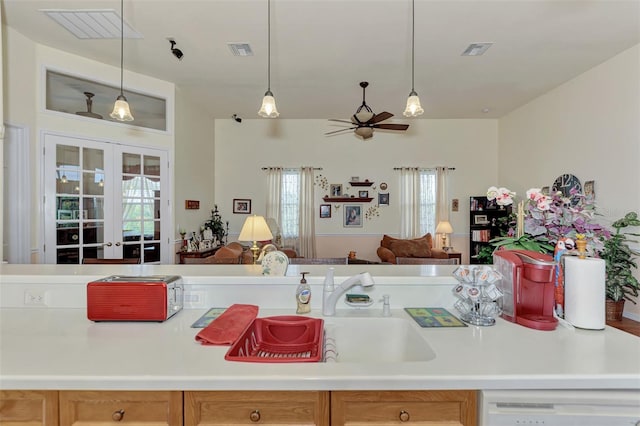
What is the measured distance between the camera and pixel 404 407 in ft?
3.03

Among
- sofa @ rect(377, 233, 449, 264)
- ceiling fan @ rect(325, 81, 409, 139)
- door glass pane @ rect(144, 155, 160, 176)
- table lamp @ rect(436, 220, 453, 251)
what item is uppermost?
ceiling fan @ rect(325, 81, 409, 139)

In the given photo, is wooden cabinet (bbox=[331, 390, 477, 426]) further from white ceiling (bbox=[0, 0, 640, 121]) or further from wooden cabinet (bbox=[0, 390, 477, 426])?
white ceiling (bbox=[0, 0, 640, 121])

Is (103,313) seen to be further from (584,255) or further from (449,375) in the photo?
(584,255)

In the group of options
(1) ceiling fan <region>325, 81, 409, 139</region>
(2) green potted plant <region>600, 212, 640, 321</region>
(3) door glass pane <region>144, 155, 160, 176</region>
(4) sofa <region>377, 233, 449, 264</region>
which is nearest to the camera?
(2) green potted plant <region>600, 212, 640, 321</region>

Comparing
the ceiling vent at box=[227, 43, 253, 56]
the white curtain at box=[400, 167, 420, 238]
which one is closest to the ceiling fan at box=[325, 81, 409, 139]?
the ceiling vent at box=[227, 43, 253, 56]

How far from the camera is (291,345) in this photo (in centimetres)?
133

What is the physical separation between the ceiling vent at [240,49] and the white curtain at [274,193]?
115 inches

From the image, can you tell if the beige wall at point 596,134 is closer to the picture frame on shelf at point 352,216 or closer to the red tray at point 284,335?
the picture frame on shelf at point 352,216

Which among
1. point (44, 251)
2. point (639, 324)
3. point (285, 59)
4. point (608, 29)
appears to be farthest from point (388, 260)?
point (44, 251)

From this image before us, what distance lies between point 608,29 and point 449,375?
13.1 ft

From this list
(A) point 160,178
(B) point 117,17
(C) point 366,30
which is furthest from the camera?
(A) point 160,178

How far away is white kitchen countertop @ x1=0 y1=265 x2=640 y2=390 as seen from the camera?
35.4 inches

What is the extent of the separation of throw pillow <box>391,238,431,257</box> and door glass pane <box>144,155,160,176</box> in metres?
4.07

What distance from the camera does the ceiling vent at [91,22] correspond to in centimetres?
283
